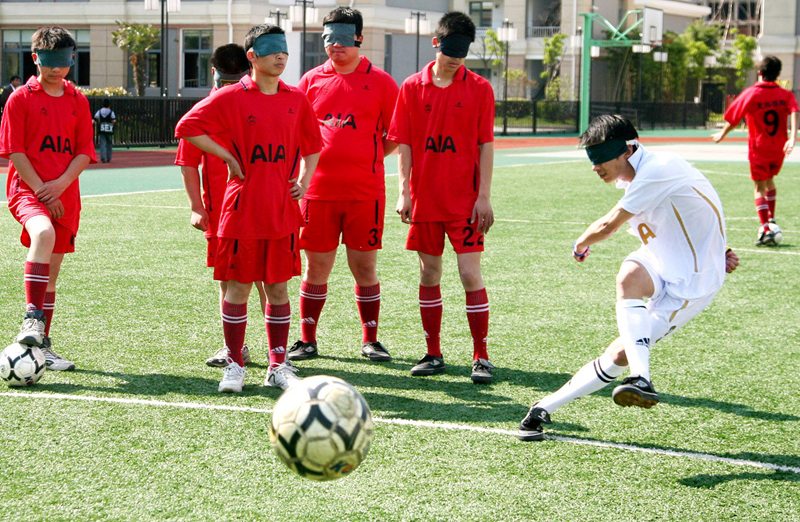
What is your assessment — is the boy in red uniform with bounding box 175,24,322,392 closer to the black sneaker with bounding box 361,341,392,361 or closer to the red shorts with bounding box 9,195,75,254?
the black sneaker with bounding box 361,341,392,361

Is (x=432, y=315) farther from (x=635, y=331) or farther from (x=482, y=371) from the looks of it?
(x=635, y=331)

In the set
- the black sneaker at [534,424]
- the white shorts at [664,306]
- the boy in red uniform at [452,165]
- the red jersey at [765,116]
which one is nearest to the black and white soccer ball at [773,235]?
the red jersey at [765,116]

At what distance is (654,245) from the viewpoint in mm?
4980

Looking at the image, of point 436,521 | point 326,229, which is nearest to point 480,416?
point 436,521

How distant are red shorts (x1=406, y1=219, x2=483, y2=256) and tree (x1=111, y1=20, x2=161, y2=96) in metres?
48.9

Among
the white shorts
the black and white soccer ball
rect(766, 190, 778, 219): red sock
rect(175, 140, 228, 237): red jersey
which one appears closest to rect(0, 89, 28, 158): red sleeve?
rect(175, 140, 228, 237): red jersey

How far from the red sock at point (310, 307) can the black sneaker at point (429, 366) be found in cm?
85

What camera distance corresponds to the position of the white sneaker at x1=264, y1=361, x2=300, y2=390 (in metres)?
5.73

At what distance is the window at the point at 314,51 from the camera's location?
54.0 m

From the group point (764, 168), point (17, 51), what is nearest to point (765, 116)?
point (764, 168)

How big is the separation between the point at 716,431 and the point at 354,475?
77.8 inches

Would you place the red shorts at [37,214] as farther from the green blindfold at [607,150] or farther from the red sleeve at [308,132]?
the green blindfold at [607,150]

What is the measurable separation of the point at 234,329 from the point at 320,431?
2.20 meters

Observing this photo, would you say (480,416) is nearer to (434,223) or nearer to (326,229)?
(434,223)
